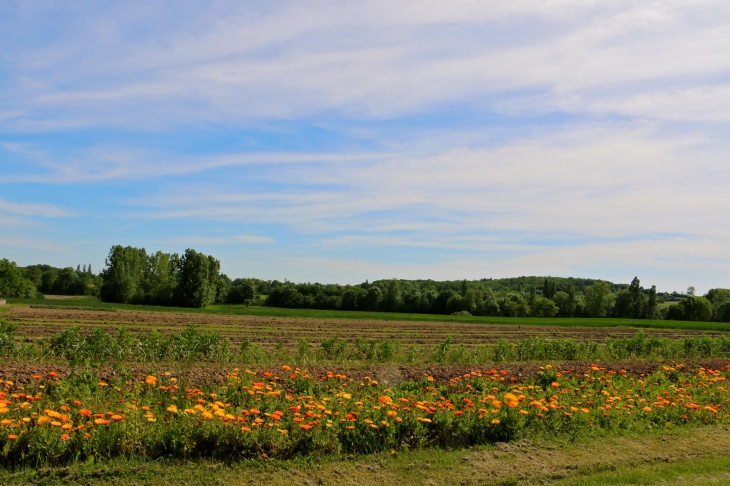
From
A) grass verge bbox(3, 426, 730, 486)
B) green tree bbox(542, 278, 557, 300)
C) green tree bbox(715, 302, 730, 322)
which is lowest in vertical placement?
grass verge bbox(3, 426, 730, 486)

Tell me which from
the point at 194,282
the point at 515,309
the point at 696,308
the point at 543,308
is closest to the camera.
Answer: the point at 194,282

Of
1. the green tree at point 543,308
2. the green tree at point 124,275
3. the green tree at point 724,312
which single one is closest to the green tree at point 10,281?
the green tree at point 124,275

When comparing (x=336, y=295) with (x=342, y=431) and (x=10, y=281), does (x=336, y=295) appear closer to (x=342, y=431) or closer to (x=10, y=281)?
(x=10, y=281)

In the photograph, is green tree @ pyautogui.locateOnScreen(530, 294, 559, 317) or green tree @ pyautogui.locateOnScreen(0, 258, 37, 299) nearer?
green tree @ pyautogui.locateOnScreen(0, 258, 37, 299)

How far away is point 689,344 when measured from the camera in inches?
946

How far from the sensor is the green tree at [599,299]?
10338cm

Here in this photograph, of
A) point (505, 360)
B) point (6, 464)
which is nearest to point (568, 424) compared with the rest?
point (6, 464)

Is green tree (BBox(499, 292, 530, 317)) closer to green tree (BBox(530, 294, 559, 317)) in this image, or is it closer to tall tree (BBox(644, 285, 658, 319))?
green tree (BBox(530, 294, 559, 317))

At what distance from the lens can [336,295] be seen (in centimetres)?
11025

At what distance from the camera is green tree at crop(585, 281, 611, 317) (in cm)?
10338

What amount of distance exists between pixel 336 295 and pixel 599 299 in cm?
5193

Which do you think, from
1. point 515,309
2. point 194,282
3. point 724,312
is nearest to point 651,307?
point 724,312

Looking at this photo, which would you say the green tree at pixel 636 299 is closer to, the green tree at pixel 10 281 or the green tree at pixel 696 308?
the green tree at pixel 696 308

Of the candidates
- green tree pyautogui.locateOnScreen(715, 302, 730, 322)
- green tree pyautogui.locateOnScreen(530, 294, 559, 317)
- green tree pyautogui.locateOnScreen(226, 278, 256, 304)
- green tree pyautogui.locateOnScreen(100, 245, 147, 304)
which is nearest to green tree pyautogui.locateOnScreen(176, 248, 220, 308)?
green tree pyautogui.locateOnScreen(100, 245, 147, 304)
